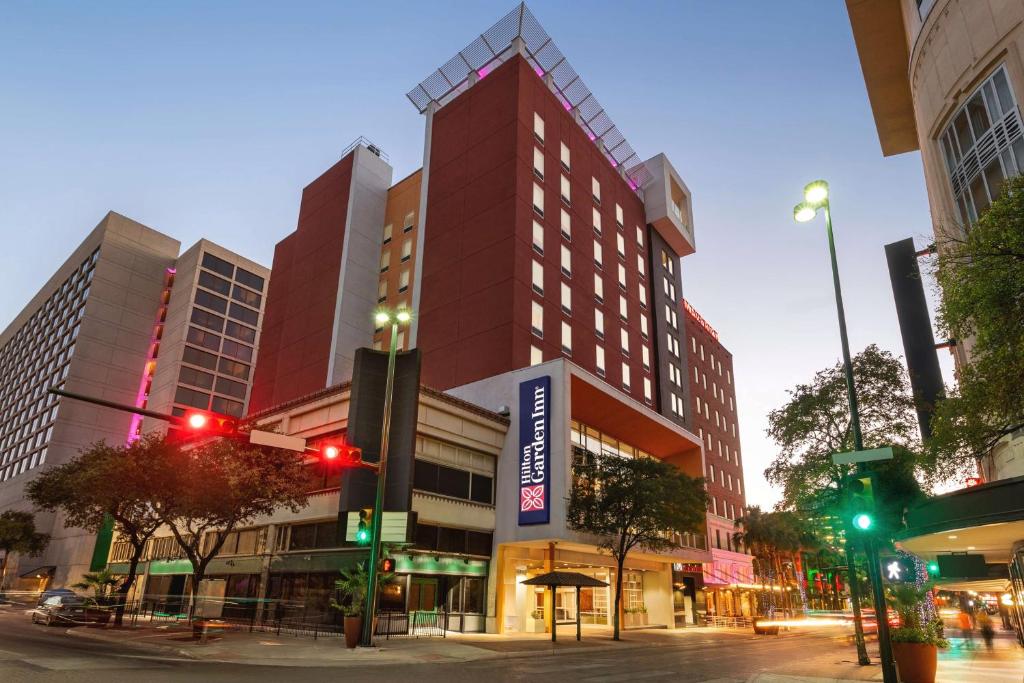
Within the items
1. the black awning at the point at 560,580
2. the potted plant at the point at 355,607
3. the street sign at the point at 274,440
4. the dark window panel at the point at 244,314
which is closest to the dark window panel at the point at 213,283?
the dark window panel at the point at 244,314

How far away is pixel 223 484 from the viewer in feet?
91.6

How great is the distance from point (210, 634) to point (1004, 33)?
37.5 m

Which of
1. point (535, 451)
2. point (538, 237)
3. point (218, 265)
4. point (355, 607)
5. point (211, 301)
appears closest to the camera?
point (355, 607)

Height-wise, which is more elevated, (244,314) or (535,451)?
(244,314)

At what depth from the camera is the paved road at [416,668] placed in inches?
544

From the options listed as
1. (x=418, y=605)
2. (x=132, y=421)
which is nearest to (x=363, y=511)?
(x=418, y=605)

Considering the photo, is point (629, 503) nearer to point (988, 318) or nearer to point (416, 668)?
point (416, 668)

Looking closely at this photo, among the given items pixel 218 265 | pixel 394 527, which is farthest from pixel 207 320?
pixel 394 527

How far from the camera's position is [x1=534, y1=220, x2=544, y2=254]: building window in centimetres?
4544

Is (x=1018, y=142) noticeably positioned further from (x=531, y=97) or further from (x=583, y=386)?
(x=531, y=97)

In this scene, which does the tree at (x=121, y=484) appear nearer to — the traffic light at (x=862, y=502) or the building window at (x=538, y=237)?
the building window at (x=538, y=237)

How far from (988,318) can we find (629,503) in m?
24.6

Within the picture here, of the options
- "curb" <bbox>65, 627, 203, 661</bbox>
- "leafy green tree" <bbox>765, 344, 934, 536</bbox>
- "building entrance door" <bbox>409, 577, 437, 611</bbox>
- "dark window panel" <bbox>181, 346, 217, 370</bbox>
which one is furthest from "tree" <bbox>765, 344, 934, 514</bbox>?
"dark window panel" <bbox>181, 346, 217, 370</bbox>

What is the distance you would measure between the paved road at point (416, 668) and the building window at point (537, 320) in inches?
862
